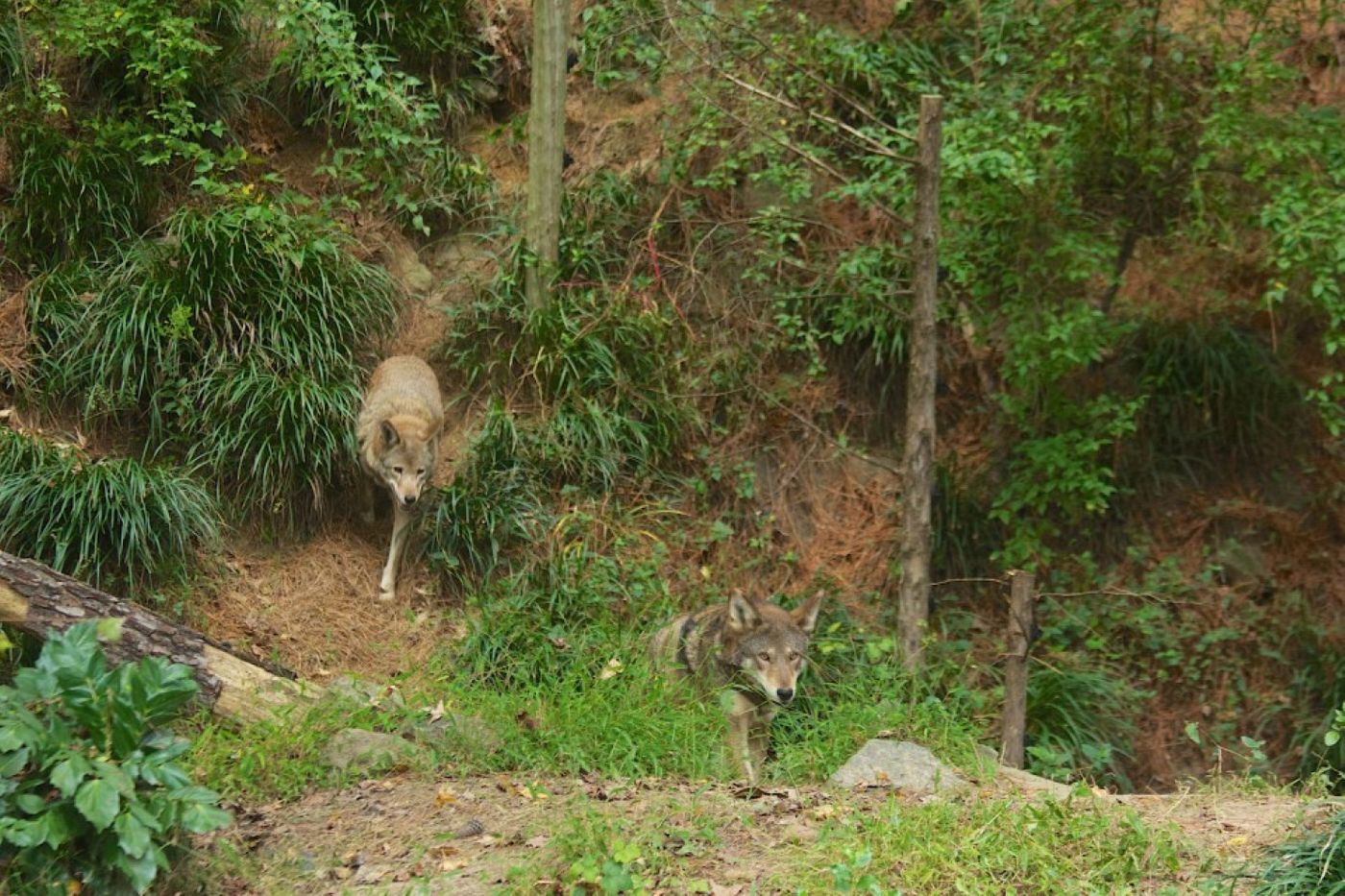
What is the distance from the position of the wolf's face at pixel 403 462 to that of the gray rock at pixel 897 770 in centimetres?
368

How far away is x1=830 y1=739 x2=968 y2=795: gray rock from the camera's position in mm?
6688

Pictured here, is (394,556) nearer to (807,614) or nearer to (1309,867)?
(807,614)

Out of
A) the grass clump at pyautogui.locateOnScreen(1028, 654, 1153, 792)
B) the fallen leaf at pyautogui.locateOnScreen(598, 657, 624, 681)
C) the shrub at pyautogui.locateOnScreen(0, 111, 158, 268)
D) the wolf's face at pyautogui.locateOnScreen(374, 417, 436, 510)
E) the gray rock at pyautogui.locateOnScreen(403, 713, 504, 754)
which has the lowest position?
the grass clump at pyautogui.locateOnScreen(1028, 654, 1153, 792)

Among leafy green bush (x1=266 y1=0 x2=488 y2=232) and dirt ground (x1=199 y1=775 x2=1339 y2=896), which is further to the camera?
leafy green bush (x1=266 y1=0 x2=488 y2=232)

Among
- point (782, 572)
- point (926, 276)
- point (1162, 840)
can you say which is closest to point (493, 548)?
point (782, 572)

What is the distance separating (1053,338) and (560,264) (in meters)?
3.93

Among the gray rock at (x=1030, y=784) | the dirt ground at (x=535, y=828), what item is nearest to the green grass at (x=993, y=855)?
the dirt ground at (x=535, y=828)

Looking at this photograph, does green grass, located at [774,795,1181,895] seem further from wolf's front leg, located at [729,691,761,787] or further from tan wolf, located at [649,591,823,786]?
tan wolf, located at [649,591,823,786]

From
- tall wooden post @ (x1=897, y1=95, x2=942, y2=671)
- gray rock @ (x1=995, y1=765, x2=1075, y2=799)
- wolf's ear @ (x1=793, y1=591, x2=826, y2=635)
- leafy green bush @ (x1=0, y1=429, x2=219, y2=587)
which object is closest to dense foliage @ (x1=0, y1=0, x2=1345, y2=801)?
leafy green bush @ (x1=0, y1=429, x2=219, y2=587)

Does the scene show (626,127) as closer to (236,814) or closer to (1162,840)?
(236,814)

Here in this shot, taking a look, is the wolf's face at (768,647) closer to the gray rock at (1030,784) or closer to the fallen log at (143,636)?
the gray rock at (1030,784)

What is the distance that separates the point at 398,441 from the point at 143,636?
2751 millimetres

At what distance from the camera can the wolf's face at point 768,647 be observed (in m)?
8.08

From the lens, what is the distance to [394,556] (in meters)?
9.65
